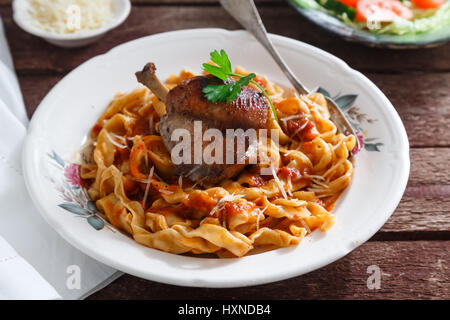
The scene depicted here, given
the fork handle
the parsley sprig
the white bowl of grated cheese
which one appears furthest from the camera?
the white bowl of grated cheese

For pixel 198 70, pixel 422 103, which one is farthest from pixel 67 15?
pixel 422 103

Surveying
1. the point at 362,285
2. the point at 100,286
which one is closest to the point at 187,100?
the point at 100,286

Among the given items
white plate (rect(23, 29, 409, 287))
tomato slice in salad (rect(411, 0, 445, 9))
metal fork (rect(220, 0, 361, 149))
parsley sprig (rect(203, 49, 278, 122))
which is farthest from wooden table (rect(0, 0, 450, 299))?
parsley sprig (rect(203, 49, 278, 122))

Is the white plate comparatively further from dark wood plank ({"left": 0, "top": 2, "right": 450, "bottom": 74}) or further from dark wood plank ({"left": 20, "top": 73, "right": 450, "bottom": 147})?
dark wood plank ({"left": 0, "top": 2, "right": 450, "bottom": 74})

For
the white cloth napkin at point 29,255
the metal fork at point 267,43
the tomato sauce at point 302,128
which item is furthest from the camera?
the metal fork at point 267,43

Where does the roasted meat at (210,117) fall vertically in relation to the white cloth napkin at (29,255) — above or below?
above

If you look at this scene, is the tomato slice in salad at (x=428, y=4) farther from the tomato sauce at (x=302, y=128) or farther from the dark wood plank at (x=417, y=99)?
the tomato sauce at (x=302, y=128)

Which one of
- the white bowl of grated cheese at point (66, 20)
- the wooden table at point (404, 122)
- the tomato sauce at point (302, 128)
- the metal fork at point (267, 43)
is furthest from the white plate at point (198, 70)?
the white bowl of grated cheese at point (66, 20)

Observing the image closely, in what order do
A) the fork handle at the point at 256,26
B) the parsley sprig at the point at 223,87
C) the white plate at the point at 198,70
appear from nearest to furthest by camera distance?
1. the white plate at the point at 198,70
2. the parsley sprig at the point at 223,87
3. the fork handle at the point at 256,26
